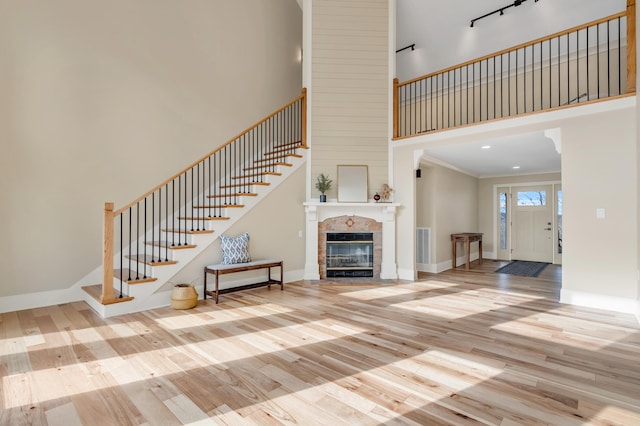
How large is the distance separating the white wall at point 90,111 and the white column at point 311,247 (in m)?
2.36

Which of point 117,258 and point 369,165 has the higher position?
point 369,165

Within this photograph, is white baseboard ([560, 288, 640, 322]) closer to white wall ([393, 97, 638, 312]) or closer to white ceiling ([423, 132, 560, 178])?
→ white wall ([393, 97, 638, 312])

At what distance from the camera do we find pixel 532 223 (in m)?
8.61

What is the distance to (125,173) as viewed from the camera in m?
5.05

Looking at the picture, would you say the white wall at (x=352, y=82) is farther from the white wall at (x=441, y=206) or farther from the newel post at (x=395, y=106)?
the white wall at (x=441, y=206)

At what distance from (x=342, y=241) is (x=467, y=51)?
17.3 ft

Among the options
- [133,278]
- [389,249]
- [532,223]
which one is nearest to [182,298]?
[133,278]

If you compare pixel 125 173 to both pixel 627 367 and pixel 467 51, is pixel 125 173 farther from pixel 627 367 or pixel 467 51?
pixel 467 51

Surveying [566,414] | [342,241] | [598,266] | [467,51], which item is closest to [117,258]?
[342,241]

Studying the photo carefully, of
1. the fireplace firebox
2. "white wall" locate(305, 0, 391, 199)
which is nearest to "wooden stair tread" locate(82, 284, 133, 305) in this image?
the fireplace firebox

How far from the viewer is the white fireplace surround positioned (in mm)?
6086

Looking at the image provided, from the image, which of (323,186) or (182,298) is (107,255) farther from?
(323,186)

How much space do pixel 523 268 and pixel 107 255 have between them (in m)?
8.02

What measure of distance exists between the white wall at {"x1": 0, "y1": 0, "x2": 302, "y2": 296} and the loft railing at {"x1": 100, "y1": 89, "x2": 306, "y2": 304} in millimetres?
287
